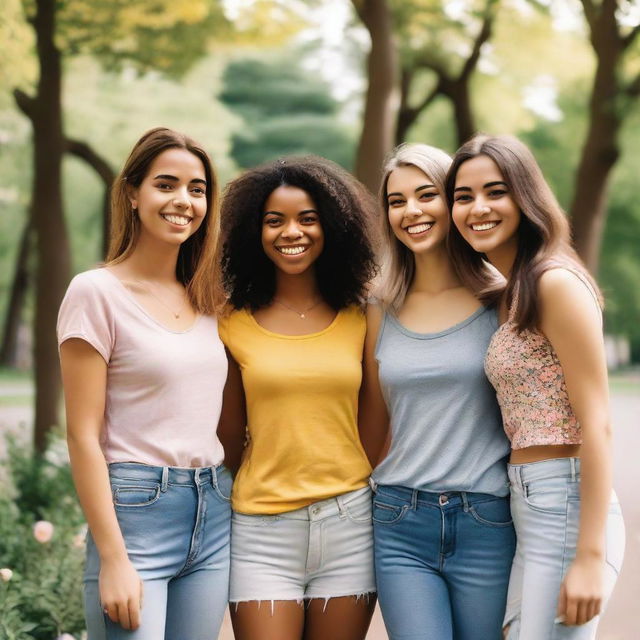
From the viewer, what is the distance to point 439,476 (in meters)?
3.36

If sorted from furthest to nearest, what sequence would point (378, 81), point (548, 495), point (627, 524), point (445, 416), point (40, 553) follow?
point (627, 524), point (378, 81), point (40, 553), point (445, 416), point (548, 495)

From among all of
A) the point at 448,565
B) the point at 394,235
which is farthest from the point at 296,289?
the point at 448,565

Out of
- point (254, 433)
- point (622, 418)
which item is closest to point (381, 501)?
point (254, 433)

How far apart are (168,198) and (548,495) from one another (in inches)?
66.9

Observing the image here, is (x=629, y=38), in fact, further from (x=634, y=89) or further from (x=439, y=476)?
(x=439, y=476)

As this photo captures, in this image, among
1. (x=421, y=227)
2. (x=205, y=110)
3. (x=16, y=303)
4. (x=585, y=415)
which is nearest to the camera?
(x=585, y=415)

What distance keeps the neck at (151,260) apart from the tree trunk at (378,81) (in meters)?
4.56

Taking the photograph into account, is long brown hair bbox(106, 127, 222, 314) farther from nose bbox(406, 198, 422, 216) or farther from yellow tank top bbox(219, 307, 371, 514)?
nose bbox(406, 198, 422, 216)

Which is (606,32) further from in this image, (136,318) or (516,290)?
(136,318)

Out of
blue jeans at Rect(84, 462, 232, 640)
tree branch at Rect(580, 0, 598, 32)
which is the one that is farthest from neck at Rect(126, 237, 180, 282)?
tree branch at Rect(580, 0, 598, 32)

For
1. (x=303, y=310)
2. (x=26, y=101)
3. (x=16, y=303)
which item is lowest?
(x=16, y=303)

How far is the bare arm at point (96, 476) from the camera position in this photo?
9.84ft

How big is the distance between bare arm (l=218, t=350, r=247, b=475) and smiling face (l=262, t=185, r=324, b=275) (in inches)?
18.1

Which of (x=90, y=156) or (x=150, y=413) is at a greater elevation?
(x=90, y=156)
